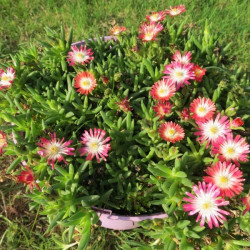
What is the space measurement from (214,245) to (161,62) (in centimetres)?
97

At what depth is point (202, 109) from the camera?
4.09 ft

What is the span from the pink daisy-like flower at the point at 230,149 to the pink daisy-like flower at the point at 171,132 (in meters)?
0.15

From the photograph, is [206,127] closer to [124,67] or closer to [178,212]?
[178,212]

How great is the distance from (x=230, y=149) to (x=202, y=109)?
0.73ft

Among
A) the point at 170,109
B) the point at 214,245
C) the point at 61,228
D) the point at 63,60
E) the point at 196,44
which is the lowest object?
the point at 214,245

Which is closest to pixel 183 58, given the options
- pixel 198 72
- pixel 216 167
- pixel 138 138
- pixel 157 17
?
pixel 198 72

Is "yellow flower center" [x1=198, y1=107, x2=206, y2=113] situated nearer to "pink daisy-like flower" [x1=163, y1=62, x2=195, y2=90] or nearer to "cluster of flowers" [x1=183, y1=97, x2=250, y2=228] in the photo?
"cluster of flowers" [x1=183, y1=97, x2=250, y2=228]

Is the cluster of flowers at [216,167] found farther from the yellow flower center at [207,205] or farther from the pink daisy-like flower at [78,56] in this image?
the pink daisy-like flower at [78,56]

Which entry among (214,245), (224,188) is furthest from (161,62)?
(214,245)

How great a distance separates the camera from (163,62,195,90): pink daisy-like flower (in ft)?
4.27

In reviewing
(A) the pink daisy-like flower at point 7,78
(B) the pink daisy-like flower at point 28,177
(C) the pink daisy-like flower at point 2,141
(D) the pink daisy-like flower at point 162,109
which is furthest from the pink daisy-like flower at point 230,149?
(A) the pink daisy-like flower at point 7,78

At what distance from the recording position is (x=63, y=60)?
1.53m

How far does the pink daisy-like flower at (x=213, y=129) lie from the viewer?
1.18m

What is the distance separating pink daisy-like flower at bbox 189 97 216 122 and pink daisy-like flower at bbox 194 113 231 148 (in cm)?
2
